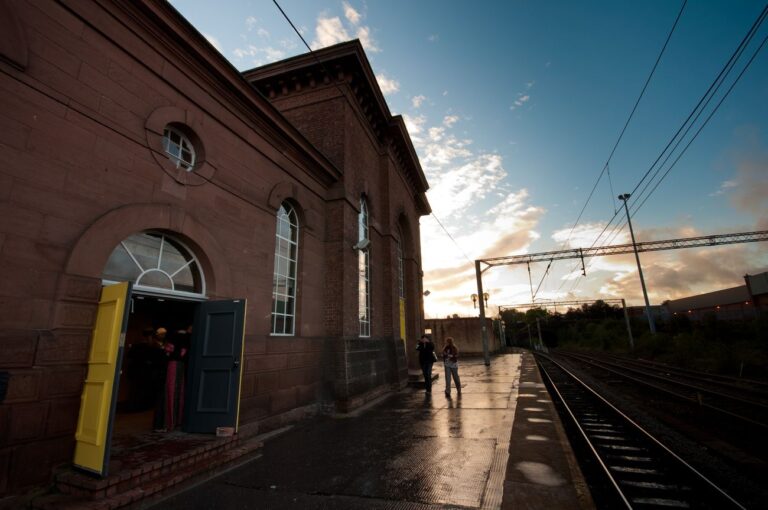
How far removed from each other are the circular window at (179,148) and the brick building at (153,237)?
0.02m

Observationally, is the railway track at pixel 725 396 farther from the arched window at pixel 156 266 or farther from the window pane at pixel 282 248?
the arched window at pixel 156 266

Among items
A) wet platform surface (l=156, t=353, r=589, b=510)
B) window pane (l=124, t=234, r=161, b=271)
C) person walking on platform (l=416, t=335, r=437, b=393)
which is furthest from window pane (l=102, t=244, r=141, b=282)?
person walking on platform (l=416, t=335, r=437, b=393)

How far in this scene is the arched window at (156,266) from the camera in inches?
202

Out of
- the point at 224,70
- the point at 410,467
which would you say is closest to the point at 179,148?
the point at 224,70

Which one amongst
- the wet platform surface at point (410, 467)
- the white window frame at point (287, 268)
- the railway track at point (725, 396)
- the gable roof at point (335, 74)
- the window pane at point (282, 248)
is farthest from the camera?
the gable roof at point (335, 74)

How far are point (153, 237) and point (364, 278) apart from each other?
25.6ft

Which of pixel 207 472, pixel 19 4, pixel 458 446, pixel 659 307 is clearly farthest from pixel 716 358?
pixel 659 307

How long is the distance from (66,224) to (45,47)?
2.24 metres

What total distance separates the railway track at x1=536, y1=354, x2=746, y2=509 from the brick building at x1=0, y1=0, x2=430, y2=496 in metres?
5.51

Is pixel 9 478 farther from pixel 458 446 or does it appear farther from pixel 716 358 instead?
pixel 716 358

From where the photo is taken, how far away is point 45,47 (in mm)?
4344

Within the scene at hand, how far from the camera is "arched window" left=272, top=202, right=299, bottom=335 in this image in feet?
27.8

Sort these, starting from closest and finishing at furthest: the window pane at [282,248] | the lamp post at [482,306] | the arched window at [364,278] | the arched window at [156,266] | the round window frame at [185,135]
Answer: the arched window at [156,266] → the round window frame at [185,135] → the window pane at [282,248] → the arched window at [364,278] → the lamp post at [482,306]

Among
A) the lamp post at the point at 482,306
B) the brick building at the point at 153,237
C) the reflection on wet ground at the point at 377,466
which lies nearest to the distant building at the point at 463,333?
the lamp post at the point at 482,306
